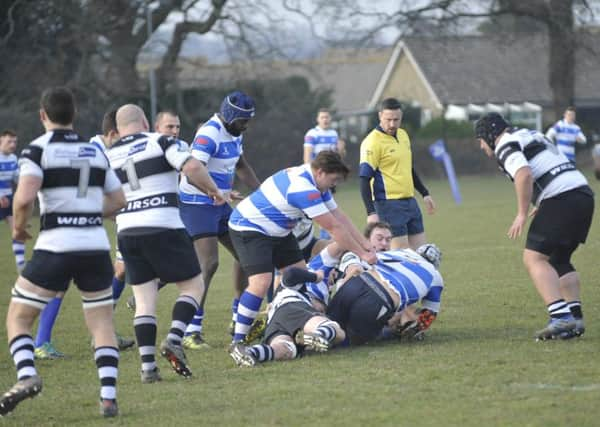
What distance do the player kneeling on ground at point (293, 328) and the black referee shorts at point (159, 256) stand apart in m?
0.83

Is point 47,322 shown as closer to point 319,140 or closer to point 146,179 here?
point 146,179

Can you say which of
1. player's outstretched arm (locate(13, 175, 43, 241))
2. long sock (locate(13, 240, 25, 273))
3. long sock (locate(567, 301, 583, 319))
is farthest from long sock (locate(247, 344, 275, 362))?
long sock (locate(13, 240, 25, 273))

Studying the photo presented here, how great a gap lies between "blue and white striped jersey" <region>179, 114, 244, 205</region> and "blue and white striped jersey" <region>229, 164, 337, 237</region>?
1.05m

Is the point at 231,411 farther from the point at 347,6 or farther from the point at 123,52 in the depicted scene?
the point at 347,6

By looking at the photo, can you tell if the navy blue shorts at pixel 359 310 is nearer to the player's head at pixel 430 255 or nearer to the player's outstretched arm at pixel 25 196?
the player's head at pixel 430 255

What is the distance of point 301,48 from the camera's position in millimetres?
35062

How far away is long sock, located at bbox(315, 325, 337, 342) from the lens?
26.1 feet

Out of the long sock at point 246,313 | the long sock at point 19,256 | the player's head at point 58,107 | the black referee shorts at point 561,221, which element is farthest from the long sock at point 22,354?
the long sock at point 19,256

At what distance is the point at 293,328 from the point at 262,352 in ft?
1.24

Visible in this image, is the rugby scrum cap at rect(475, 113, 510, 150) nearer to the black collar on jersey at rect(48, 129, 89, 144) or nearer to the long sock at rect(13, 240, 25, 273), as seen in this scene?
the black collar on jersey at rect(48, 129, 89, 144)

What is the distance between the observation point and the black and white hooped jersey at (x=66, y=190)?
20.4 feet

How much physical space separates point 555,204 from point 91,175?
150 inches

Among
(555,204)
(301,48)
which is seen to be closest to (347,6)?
(301,48)

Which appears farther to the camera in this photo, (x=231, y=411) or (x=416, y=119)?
(x=416, y=119)
